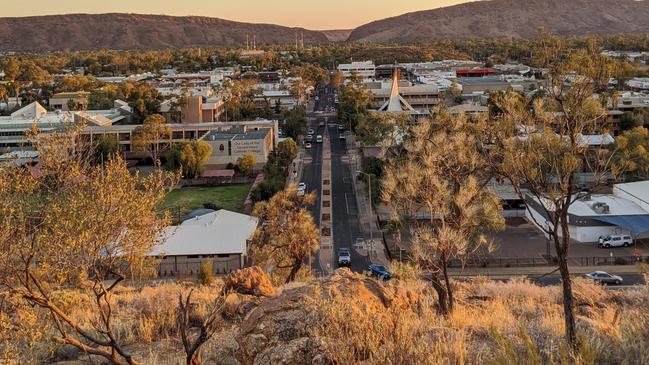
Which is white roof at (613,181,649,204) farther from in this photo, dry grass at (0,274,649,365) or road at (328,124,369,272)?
dry grass at (0,274,649,365)

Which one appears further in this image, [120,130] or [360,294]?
[120,130]

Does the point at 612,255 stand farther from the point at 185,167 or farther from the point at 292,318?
the point at 185,167

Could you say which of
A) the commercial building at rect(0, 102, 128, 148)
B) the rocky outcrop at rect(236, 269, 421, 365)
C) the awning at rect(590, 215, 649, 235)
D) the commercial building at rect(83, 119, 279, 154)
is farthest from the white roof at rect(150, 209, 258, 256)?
the commercial building at rect(0, 102, 128, 148)

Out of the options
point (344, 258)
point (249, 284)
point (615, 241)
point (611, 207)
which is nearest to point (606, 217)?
point (615, 241)

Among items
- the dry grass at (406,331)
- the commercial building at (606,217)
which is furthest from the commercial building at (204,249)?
the dry grass at (406,331)

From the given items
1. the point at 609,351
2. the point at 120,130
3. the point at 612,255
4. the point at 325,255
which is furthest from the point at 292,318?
the point at 120,130

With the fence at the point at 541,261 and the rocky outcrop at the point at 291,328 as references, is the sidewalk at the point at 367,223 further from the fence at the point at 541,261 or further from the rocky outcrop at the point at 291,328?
the rocky outcrop at the point at 291,328

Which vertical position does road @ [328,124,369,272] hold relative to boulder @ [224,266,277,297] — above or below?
below
